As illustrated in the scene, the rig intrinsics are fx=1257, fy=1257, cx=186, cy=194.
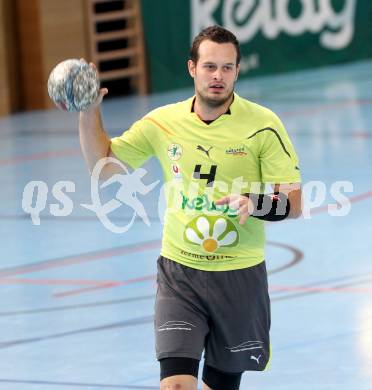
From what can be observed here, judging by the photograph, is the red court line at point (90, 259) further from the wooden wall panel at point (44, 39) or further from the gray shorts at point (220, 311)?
the wooden wall panel at point (44, 39)

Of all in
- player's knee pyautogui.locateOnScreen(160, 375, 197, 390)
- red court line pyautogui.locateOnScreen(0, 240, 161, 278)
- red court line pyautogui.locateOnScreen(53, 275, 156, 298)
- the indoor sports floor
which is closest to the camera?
player's knee pyautogui.locateOnScreen(160, 375, 197, 390)

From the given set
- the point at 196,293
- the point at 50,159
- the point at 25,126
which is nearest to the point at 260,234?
the point at 196,293

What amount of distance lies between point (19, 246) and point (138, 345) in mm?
3412

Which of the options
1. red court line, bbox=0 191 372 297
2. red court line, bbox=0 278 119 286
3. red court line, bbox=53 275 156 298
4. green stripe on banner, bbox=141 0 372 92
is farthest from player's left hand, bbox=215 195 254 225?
green stripe on banner, bbox=141 0 372 92

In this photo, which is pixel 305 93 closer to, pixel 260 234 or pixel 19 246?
pixel 19 246

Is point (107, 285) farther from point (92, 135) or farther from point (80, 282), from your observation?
point (92, 135)

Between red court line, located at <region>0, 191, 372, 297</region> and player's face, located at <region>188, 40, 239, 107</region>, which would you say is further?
red court line, located at <region>0, 191, 372, 297</region>

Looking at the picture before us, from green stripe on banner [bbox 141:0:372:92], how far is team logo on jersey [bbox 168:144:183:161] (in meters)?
16.6

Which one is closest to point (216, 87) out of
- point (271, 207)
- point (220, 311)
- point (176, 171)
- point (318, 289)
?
point (176, 171)

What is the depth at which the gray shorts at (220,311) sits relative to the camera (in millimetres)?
5520

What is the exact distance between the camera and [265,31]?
23938 mm

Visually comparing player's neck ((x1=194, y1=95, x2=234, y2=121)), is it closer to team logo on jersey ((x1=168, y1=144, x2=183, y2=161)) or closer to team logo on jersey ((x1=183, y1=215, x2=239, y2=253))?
team logo on jersey ((x1=168, y1=144, x2=183, y2=161))

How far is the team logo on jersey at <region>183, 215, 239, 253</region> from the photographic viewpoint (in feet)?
18.2

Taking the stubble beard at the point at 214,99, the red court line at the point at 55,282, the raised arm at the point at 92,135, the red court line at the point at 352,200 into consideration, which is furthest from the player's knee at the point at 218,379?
the red court line at the point at 352,200
